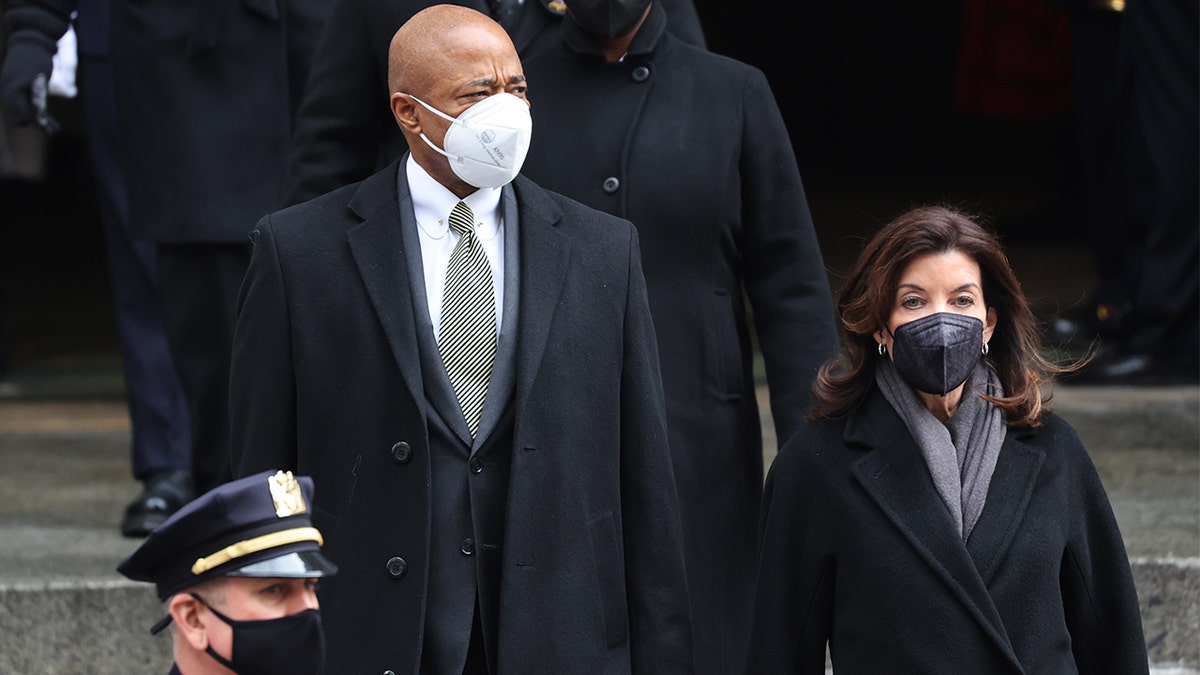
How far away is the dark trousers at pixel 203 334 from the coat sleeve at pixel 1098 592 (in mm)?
2282

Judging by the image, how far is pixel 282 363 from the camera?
131 inches

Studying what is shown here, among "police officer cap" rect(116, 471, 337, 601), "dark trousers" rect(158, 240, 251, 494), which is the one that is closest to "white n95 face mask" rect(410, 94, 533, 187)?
"police officer cap" rect(116, 471, 337, 601)

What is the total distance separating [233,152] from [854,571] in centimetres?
217

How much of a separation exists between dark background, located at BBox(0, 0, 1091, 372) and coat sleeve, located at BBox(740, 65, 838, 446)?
587 cm

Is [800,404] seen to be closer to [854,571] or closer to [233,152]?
[854,571]

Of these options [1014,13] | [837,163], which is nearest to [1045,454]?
[1014,13]

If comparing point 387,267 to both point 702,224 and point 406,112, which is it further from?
point 702,224

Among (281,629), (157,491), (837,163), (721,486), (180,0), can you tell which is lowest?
(837,163)

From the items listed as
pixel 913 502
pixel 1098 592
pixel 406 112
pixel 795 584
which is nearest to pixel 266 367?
pixel 406 112

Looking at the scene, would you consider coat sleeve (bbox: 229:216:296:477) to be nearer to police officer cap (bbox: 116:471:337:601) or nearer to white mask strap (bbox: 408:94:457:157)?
white mask strap (bbox: 408:94:457:157)

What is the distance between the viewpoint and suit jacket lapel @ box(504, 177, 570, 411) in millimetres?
3283

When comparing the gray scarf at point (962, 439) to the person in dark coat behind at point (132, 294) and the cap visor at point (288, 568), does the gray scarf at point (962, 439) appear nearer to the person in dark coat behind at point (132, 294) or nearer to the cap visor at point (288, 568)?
the cap visor at point (288, 568)

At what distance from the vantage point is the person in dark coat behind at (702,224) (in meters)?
4.04

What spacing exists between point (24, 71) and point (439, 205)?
196 cm
